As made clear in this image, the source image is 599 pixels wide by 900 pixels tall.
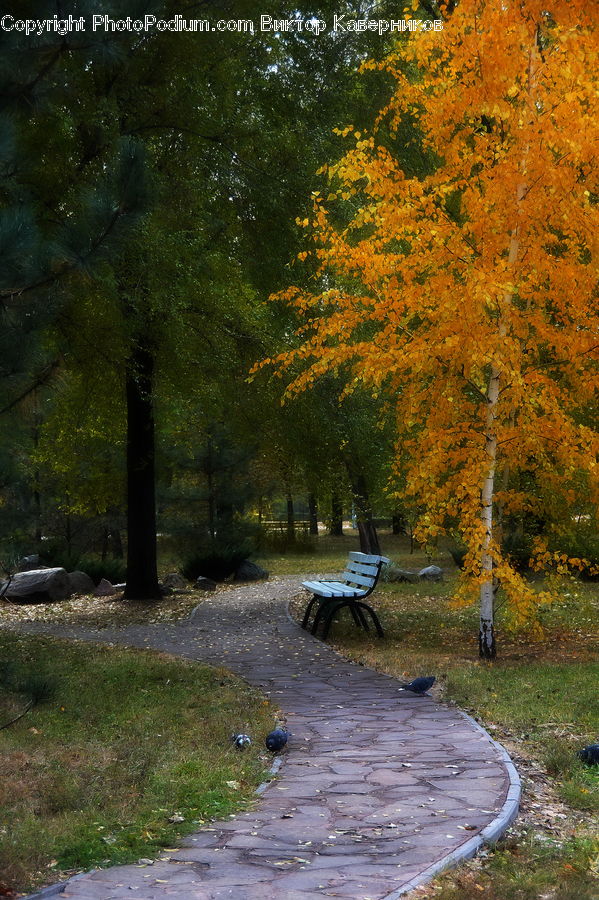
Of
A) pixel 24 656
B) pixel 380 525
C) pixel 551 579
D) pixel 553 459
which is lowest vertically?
pixel 380 525

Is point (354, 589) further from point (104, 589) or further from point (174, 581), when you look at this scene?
point (174, 581)

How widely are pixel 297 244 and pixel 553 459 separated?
184 inches

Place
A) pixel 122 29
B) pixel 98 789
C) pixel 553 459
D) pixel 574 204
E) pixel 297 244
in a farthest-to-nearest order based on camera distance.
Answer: pixel 297 244, pixel 553 459, pixel 574 204, pixel 122 29, pixel 98 789

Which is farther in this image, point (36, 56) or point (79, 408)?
point (79, 408)

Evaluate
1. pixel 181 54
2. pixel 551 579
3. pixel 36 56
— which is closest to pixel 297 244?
pixel 181 54

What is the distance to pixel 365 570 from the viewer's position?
11.1m

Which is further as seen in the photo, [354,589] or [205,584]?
[205,584]

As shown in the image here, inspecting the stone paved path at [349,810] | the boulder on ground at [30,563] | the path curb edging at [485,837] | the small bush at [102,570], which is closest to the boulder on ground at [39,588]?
the small bush at [102,570]

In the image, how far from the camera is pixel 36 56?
6.16 metres

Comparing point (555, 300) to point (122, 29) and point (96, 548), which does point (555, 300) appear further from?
point (96, 548)

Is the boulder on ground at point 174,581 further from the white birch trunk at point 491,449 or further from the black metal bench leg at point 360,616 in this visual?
the white birch trunk at point 491,449

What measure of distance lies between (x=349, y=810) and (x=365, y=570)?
20.7 ft

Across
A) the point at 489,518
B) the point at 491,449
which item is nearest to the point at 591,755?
the point at 489,518

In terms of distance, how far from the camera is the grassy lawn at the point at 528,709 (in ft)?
13.0
